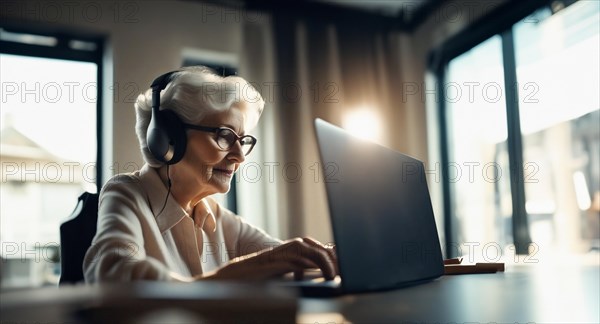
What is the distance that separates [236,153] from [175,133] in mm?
135

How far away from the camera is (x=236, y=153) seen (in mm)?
1061

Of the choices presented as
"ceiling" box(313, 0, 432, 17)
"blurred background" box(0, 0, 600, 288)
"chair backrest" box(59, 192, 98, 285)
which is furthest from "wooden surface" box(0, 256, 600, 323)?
"ceiling" box(313, 0, 432, 17)

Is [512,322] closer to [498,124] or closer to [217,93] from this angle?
[217,93]

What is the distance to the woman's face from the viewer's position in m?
1.03

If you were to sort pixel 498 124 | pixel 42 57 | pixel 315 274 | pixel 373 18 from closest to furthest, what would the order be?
1. pixel 315 274
2. pixel 42 57
3. pixel 498 124
4. pixel 373 18

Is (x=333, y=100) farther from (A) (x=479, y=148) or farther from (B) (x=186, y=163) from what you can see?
(B) (x=186, y=163)

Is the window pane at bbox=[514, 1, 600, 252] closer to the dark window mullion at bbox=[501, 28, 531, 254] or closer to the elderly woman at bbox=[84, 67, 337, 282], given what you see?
the dark window mullion at bbox=[501, 28, 531, 254]

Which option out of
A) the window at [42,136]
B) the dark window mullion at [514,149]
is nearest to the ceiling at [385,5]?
the dark window mullion at [514,149]

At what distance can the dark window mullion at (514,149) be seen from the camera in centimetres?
258

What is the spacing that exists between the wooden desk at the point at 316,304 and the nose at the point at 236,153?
20.9 inches

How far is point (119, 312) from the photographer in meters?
0.26

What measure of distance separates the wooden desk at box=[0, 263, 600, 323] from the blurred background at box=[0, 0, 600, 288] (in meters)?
1.45

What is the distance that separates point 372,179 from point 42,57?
245 centimetres

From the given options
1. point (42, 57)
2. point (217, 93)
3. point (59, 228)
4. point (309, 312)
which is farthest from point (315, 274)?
point (42, 57)
